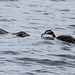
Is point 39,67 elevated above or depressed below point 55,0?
below

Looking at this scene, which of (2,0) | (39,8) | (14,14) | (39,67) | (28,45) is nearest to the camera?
(39,67)

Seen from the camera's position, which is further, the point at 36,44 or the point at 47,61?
the point at 36,44

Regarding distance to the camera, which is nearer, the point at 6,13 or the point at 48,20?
the point at 48,20

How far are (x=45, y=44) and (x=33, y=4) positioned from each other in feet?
42.3

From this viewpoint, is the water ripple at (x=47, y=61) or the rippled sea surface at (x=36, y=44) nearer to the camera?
the rippled sea surface at (x=36, y=44)

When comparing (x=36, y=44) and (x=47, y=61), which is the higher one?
(x=36, y=44)

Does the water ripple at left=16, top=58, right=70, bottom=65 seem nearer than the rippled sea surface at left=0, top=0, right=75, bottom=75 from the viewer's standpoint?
No

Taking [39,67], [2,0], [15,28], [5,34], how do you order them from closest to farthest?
[39,67], [5,34], [15,28], [2,0]

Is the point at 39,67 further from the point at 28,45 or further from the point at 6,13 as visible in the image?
the point at 6,13

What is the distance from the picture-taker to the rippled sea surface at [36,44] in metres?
13.2

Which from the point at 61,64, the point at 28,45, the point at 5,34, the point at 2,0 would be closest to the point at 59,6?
the point at 2,0

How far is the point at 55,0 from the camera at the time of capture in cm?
3130

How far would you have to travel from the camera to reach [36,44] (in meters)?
16.4

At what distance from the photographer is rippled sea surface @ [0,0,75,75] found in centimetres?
1320
